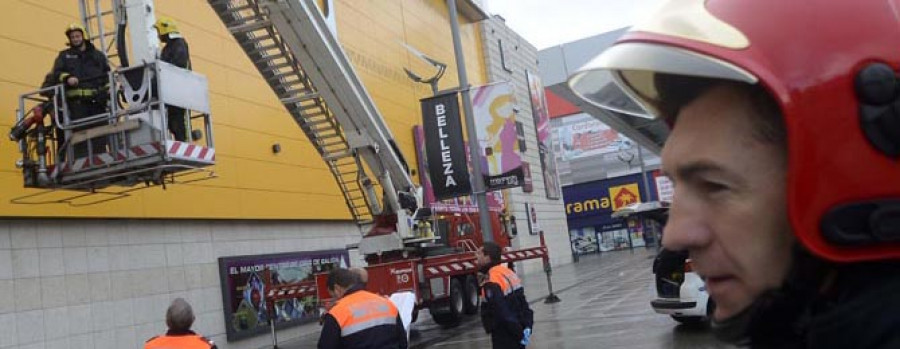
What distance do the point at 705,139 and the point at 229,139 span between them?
1499 centimetres

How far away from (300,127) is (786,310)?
13409mm

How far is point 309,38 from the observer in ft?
39.6

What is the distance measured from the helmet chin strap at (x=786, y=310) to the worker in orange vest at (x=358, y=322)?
428cm

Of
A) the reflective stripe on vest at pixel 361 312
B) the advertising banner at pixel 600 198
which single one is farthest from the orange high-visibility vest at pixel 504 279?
the advertising banner at pixel 600 198

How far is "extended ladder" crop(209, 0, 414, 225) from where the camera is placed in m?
11.9

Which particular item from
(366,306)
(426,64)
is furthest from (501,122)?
(426,64)

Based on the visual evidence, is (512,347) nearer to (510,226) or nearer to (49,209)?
(49,209)

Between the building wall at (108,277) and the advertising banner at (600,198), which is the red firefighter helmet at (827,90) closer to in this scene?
the building wall at (108,277)

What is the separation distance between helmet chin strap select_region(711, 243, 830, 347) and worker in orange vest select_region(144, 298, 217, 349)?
185 inches

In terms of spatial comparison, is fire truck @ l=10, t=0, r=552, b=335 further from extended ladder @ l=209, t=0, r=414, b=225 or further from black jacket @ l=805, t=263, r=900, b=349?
black jacket @ l=805, t=263, r=900, b=349

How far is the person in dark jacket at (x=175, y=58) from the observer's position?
29.0 feet

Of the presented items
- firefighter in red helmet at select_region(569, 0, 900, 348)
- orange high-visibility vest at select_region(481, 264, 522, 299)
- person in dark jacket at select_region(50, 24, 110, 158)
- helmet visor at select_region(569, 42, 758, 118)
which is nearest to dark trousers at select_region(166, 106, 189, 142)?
person in dark jacket at select_region(50, 24, 110, 158)

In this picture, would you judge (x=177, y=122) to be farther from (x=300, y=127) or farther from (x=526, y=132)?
(x=526, y=132)

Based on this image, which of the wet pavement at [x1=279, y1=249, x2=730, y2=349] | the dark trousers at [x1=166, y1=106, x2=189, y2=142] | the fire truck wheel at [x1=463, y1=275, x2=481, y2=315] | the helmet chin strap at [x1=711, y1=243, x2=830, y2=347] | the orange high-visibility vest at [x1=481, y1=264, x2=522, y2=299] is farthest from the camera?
the fire truck wheel at [x1=463, y1=275, x2=481, y2=315]
